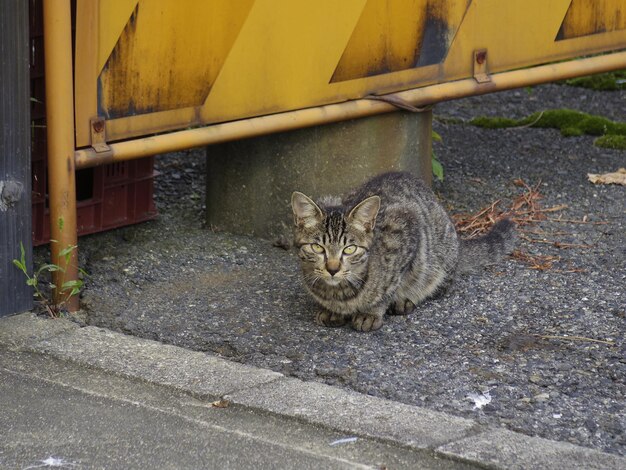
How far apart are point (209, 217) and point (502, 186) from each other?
1908 mm

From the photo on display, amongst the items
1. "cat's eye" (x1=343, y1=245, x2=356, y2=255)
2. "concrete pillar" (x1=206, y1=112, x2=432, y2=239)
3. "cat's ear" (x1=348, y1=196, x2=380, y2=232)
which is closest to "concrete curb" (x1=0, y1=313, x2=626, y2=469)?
"cat's eye" (x1=343, y1=245, x2=356, y2=255)

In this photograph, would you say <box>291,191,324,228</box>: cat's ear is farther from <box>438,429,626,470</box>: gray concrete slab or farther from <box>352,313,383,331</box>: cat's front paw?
<box>438,429,626,470</box>: gray concrete slab

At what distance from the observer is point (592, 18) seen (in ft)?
21.6

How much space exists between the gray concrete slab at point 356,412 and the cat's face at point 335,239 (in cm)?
76

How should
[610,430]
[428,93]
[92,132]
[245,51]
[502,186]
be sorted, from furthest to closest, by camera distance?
[502,186]
[428,93]
[245,51]
[92,132]
[610,430]

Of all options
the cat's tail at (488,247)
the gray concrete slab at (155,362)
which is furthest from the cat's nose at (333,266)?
the cat's tail at (488,247)

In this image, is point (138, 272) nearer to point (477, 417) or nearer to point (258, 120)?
point (258, 120)

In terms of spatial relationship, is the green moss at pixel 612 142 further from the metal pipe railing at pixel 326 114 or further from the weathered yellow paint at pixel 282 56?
the weathered yellow paint at pixel 282 56

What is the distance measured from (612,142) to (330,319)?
3.45 metres

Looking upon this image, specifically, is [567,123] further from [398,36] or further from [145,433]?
[145,433]

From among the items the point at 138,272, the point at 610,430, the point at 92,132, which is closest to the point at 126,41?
the point at 92,132

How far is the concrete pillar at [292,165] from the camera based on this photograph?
5.86 m

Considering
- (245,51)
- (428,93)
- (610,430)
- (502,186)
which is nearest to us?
(610,430)

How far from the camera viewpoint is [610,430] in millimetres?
3842
